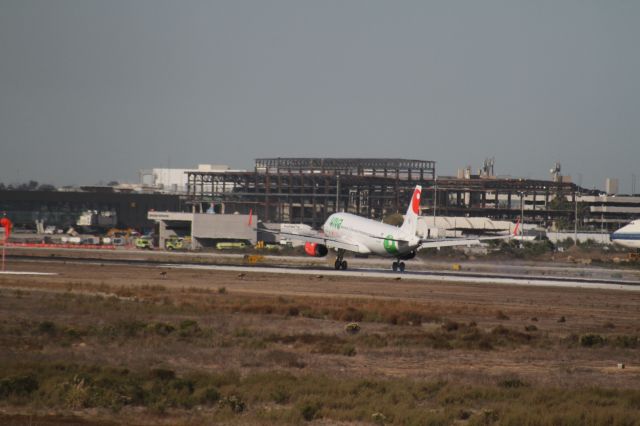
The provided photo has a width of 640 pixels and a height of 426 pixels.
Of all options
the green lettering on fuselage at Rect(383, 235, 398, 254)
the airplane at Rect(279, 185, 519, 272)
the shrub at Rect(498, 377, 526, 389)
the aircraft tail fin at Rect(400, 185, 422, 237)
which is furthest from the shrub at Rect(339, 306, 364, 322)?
the green lettering on fuselage at Rect(383, 235, 398, 254)

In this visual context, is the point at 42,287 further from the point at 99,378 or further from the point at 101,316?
the point at 99,378

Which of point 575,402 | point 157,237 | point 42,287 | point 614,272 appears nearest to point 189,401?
point 575,402

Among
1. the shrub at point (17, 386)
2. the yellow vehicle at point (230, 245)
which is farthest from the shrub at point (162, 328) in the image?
the yellow vehicle at point (230, 245)

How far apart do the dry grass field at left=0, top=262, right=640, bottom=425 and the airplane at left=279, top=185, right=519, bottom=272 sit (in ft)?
79.1

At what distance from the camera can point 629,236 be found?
12425cm

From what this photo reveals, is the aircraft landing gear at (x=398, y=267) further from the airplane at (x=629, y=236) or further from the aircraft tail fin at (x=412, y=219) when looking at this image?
the airplane at (x=629, y=236)

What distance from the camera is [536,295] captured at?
69375mm

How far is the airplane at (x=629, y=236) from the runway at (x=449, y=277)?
3808 cm

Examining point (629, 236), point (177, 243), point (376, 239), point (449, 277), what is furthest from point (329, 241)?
point (177, 243)

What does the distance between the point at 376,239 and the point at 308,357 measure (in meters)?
57.0

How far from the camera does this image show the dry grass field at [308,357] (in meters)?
27.2

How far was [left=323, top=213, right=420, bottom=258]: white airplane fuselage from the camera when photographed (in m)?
90.8

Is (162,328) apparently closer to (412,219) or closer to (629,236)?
(412,219)

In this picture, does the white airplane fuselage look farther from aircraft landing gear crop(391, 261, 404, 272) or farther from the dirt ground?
the dirt ground
